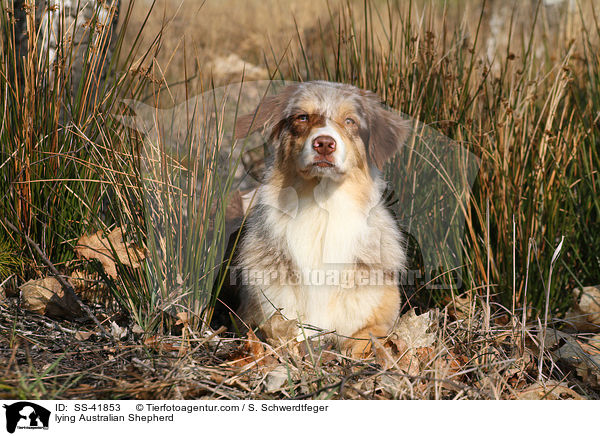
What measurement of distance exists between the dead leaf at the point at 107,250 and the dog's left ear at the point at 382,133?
1413 mm

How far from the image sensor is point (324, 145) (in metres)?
2.73

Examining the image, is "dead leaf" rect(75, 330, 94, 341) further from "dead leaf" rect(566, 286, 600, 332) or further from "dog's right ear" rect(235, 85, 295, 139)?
"dead leaf" rect(566, 286, 600, 332)

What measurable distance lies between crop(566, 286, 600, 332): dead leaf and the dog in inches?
48.4

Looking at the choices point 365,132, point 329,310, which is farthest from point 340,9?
point 329,310

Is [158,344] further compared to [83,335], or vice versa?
[83,335]

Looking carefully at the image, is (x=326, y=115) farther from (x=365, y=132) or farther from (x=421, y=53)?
(x=421, y=53)

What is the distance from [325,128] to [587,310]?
6.74 feet

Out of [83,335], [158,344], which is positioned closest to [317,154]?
[158,344]

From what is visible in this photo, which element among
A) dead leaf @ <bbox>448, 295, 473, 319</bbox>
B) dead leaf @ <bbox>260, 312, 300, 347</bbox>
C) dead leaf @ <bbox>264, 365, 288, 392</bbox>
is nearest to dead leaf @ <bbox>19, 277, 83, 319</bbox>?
dead leaf @ <bbox>260, 312, 300, 347</bbox>

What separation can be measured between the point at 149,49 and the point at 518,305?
2.68 meters

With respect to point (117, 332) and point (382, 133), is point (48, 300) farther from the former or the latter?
point (382, 133)

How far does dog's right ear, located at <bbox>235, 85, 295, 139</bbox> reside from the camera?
3.07m

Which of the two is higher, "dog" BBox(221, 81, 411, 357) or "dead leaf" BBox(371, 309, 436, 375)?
"dog" BBox(221, 81, 411, 357)
